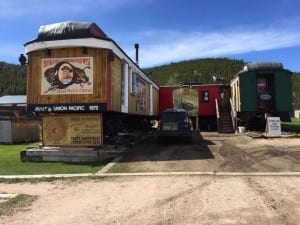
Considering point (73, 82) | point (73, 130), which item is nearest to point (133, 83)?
point (73, 82)

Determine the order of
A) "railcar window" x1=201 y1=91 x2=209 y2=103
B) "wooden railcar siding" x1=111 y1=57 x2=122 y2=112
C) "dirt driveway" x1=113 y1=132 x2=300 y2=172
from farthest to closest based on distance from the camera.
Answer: "railcar window" x1=201 y1=91 x2=209 y2=103 → "wooden railcar siding" x1=111 y1=57 x2=122 y2=112 → "dirt driveway" x1=113 y1=132 x2=300 y2=172

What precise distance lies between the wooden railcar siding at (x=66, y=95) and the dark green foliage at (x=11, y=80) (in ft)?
277

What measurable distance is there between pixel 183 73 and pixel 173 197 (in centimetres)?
10478

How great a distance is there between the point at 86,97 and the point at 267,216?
11002 mm

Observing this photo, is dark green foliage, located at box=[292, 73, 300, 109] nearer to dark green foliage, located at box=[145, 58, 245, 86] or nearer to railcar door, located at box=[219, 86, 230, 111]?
dark green foliage, located at box=[145, 58, 245, 86]

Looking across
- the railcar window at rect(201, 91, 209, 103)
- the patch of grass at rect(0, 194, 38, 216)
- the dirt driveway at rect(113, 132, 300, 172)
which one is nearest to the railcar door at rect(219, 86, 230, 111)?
the railcar window at rect(201, 91, 209, 103)

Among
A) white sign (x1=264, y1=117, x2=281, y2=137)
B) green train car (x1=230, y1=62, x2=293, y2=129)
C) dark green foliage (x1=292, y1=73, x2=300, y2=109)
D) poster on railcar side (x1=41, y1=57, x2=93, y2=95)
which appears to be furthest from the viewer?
dark green foliage (x1=292, y1=73, x2=300, y2=109)

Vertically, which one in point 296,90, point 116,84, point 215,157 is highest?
point 296,90

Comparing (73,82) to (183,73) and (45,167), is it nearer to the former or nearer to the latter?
(45,167)

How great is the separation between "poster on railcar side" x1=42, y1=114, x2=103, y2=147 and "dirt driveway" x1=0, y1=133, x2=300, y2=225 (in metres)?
2.75

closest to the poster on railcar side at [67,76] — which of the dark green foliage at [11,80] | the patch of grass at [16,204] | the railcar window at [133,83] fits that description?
the railcar window at [133,83]

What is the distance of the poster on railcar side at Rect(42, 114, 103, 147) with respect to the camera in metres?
17.7

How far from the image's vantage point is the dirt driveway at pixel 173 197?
25.5ft

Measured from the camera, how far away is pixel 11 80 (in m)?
108
